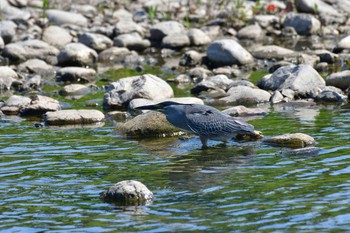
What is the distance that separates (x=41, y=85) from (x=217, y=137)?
7735mm

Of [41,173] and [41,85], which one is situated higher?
[41,85]

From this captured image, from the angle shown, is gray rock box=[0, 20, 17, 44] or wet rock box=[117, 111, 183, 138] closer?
wet rock box=[117, 111, 183, 138]

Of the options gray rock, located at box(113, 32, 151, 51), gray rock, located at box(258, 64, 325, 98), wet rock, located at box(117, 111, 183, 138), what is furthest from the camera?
gray rock, located at box(113, 32, 151, 51)

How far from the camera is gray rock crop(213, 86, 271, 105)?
16.9 m

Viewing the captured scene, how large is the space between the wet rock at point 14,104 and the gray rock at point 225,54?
557 cm

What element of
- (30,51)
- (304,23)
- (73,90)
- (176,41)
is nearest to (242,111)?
(73,90)

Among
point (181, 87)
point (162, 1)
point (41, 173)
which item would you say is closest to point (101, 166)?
point (41, 173)

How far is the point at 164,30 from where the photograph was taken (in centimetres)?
2420

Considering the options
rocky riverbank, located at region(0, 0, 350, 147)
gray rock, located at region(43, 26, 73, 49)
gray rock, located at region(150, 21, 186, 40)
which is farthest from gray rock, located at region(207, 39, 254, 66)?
gray rock, located at region(43, 26, 73, 49)

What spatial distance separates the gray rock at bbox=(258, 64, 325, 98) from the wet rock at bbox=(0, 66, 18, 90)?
5913mm

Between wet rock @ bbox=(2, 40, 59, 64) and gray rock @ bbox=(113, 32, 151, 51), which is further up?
gray rock @ bbox=(113, 32, 151, 51)

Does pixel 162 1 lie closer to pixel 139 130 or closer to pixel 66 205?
pixel 139 130

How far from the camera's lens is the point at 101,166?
38.9 feet

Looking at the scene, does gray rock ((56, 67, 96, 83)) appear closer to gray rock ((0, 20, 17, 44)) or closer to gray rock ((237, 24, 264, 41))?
gray rock ((0, 20, 17, 44))
